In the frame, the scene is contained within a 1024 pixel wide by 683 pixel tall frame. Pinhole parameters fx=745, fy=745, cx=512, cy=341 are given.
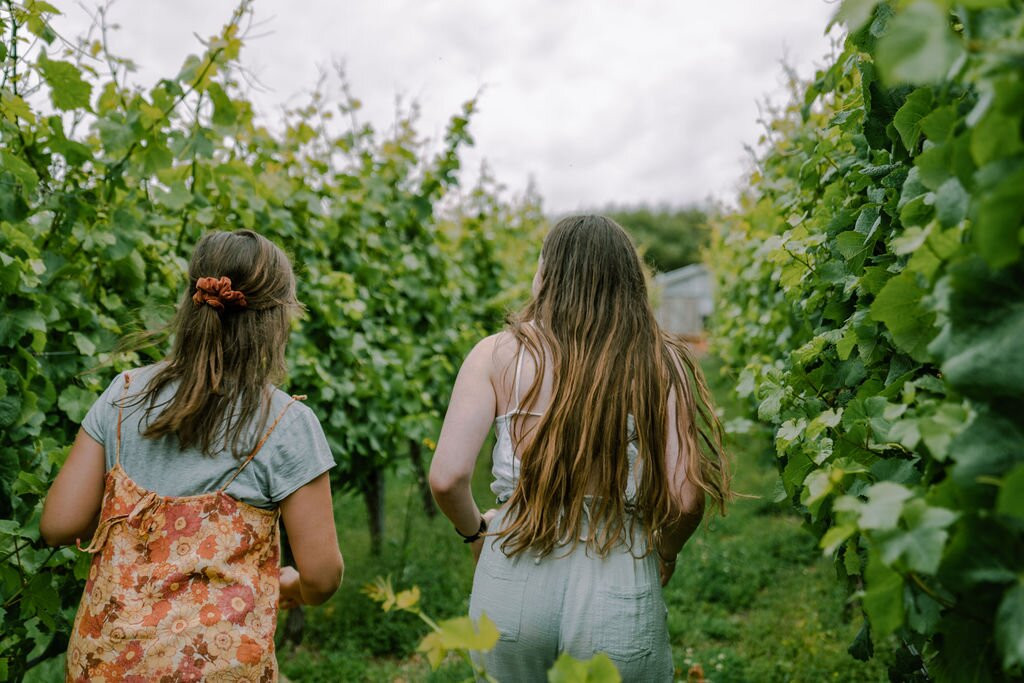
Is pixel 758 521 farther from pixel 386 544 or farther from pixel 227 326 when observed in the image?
pixel 227 326

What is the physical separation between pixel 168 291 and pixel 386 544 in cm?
352

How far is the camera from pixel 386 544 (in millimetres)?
5859

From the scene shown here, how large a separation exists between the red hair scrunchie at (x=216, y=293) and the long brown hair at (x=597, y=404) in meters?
0.72

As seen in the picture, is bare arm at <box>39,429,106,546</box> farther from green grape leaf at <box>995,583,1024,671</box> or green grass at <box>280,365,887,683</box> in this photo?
green grass at <box>280,365,887,683</box>

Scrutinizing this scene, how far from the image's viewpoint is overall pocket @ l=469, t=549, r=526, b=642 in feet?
5.90

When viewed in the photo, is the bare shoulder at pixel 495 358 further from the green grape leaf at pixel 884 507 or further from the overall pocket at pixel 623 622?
the green grape leaf at pixel 884 507

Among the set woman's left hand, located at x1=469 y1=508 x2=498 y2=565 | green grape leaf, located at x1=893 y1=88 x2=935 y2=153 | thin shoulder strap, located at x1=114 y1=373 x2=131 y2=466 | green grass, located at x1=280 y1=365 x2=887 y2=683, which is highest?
green grape leaf, located at x1=893 y1=88 x2=935 y2=153

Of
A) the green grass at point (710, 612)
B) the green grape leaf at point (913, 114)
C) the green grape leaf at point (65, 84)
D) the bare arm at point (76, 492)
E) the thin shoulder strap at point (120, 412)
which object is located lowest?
the green grass at point (710, 612)

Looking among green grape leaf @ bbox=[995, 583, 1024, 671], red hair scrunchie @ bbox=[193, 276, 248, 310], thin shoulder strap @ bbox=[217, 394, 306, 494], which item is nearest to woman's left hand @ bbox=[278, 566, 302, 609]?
thin shoulder strap @ bbox=[217, 394, 306, 494]

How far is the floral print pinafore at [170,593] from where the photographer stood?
1.66 m

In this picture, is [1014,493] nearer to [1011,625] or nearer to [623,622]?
[1011,625]

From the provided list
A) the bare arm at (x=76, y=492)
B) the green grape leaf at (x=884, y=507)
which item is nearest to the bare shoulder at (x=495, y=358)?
the bare arm at (x=76, y=492)

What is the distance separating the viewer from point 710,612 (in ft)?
15.2

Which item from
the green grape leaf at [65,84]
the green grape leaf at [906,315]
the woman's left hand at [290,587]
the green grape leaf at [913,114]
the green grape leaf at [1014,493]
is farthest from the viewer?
the green grape leaf at [65,84]
